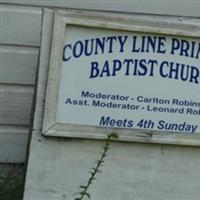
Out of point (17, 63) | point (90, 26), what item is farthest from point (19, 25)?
point (90, 26)

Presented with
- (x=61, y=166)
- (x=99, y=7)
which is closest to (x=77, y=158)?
(x=61, y=166)

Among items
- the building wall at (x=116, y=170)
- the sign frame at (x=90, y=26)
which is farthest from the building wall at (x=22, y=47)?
the building wall at (x=116, y=170)

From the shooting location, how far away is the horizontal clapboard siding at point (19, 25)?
5172 millimetres

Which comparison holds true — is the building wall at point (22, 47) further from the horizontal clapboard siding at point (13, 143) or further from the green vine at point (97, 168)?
the green vine at point (97, 168)

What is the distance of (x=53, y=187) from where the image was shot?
4641 millimetres

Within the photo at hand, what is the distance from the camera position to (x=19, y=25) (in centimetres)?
519

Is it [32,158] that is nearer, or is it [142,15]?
[32,158]

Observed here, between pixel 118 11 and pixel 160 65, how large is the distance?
75 cm

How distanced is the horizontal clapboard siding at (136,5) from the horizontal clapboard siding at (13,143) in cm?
94

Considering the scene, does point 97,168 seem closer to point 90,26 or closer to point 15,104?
point 90,26

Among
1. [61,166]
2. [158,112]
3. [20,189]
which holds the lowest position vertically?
[20,189]

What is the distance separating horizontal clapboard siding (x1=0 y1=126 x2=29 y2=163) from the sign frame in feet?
2.82

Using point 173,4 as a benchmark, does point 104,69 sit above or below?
below

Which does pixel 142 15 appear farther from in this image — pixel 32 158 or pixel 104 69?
pixel 32 158
